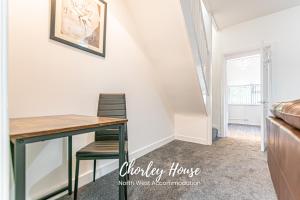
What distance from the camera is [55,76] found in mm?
1479

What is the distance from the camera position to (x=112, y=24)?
2.01m

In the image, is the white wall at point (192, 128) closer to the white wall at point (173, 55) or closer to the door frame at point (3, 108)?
the white wall at point (173, 55)

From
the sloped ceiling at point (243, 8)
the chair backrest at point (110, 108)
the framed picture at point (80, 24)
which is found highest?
the sloped ceiling at point (243, 8)

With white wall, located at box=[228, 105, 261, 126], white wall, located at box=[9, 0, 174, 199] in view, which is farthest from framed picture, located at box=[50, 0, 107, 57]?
white wall, located at box=[228, 105, 261, 126]

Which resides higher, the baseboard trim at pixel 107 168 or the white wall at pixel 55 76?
the white wall at pixel 55 76

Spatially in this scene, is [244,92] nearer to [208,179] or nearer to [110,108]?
[208,179]

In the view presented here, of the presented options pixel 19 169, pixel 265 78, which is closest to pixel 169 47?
pixel 265 78

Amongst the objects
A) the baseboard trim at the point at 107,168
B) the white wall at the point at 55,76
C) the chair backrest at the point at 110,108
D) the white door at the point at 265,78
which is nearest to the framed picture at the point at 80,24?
the white wall at the point at 55,76

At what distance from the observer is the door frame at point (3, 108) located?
0.47 metres

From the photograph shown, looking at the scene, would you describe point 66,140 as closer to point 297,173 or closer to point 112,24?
point 112,24

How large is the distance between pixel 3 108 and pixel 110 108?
4.31 feet

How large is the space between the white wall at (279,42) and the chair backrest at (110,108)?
9.63 feet

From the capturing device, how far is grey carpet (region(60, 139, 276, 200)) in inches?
59.7

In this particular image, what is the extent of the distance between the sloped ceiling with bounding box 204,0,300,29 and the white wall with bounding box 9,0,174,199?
6.10ft
